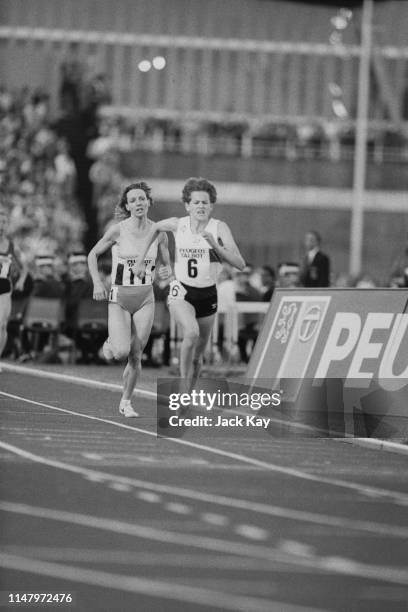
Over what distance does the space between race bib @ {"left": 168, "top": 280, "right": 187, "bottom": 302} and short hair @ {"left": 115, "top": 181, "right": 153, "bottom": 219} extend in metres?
0.67

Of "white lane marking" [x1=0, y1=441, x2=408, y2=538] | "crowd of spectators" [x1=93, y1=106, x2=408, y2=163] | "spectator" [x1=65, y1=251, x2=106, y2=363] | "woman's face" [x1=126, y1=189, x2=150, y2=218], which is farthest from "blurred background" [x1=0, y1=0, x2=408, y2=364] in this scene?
"white lane marking" [x1=0, y1=441, x2=408, y2=538]

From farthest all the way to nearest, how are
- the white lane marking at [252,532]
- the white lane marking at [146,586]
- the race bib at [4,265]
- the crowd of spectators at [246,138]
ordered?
the crowd of spectators at [246,138]
the race bib at [4,265]
the white lane marking at [252,532]
the white lane marking at [146,586]

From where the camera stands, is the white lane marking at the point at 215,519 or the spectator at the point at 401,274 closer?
the white lane marking at the point at 215,519

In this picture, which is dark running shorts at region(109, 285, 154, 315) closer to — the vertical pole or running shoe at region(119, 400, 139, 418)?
running shoe at region(119, 400, 139, 418)

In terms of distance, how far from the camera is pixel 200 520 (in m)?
8.42

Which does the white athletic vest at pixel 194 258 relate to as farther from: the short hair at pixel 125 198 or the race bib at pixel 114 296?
the race bib at pixel 114 296

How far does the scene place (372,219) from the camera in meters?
44.8

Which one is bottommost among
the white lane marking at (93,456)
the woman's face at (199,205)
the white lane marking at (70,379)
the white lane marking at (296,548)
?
the white lane marking at (70,379)

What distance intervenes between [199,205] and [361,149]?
28.0m

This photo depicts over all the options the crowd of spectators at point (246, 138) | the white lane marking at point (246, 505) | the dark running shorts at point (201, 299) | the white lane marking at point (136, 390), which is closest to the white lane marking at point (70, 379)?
the white lane marking at point (136, 390)

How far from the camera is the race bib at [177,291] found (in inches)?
533

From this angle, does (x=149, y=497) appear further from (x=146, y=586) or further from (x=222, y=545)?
(x=146, y=586)

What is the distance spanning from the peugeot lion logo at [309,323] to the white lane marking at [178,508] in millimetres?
5218

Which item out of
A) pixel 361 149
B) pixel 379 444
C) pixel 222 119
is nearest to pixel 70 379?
pixel 379 444
